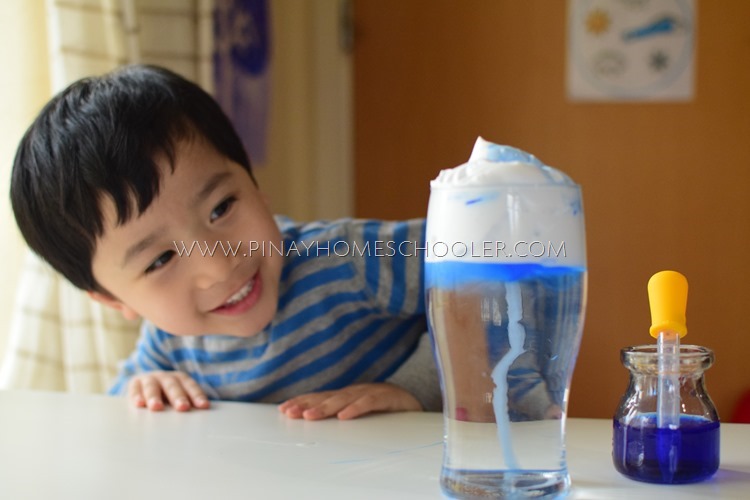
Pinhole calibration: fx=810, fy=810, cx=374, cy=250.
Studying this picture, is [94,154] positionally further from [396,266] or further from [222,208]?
[396,266]

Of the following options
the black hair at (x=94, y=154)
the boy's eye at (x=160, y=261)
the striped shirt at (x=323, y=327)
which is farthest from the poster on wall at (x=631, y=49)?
the boy's eye at (x=160, y=261)

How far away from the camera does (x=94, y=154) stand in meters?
0.91

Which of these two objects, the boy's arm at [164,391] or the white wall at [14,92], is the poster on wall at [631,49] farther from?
the boy's arm at [164,391]

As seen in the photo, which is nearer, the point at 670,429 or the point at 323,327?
the point at 670,429

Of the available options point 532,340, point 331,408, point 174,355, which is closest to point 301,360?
point 174,355

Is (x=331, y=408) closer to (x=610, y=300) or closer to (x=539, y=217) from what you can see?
(x=539, y=217)

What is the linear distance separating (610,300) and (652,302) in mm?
1888

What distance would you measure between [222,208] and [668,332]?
0.56m

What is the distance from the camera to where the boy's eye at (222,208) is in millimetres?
938

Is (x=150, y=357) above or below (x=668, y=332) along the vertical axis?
below

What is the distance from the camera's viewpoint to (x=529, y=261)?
502 mm

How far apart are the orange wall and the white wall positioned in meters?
1.25

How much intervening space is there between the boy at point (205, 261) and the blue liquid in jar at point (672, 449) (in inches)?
12.6

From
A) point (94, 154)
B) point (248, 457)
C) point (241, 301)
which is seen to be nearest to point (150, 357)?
point (241, 301)
